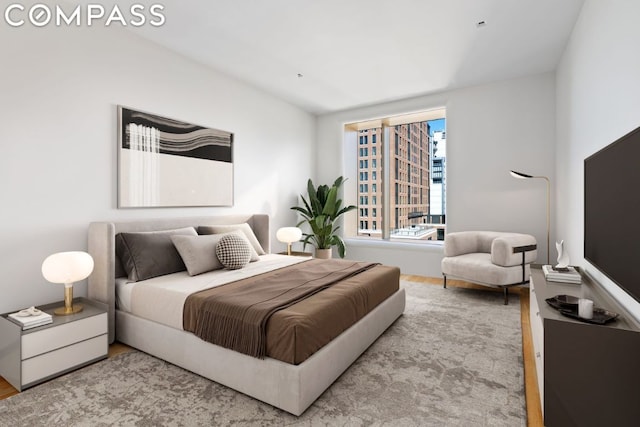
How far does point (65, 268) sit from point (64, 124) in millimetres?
1184

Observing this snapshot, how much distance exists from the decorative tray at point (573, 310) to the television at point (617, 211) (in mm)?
150

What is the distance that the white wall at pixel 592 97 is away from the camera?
176 centimetres

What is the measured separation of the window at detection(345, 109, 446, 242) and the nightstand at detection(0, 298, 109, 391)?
165 inches

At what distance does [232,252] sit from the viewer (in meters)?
3.08

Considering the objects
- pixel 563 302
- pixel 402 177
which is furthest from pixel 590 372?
pixel 402 177

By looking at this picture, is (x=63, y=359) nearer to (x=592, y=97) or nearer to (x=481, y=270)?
(x=481, y=270)

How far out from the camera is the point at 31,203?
2.44 meters

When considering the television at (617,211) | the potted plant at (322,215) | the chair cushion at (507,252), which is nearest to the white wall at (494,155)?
the chair cushion at (507,252)

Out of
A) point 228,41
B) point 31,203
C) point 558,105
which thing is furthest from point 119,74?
point 558,105

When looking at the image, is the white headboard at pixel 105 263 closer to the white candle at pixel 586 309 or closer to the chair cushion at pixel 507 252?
the white candle at pixel 586 309

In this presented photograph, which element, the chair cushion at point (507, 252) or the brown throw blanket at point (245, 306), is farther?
the chair cushion at point (507, 252)

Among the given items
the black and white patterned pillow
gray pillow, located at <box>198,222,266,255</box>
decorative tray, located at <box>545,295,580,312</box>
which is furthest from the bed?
decorative tray, located at <box>545,295,580,312</box>

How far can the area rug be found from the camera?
67.5 inches

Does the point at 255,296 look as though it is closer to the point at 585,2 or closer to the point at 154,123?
the point at 154,123
